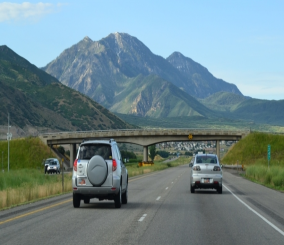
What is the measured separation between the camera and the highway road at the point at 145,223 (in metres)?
12.4

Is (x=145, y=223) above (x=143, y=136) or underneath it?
underneath

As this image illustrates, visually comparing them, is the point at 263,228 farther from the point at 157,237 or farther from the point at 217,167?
the point at 217,167

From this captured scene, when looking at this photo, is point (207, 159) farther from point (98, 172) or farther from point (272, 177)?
point (272, 177)

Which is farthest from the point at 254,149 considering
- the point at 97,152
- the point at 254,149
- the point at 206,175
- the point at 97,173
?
the point at 97,173

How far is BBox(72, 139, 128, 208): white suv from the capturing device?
1889cm

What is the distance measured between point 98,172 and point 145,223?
4189 mm

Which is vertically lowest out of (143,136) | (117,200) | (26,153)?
(117,200)

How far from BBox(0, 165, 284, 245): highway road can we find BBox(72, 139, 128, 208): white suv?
2.08ft

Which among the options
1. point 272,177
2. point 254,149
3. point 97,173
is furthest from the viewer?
point 254,149

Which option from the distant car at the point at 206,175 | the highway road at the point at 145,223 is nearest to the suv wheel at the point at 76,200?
the highway road at the point at 145,223

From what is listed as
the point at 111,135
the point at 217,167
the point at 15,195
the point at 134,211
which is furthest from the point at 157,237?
the point at 111,135

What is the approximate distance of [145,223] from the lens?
1519cm

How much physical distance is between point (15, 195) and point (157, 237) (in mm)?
12181

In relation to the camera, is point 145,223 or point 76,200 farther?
point 76,200
